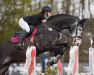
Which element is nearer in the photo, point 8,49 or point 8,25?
point 8,49

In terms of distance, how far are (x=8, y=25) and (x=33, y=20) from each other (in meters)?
9.42

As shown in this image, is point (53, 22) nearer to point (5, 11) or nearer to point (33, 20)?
point (33, 20)

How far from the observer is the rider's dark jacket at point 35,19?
514cm

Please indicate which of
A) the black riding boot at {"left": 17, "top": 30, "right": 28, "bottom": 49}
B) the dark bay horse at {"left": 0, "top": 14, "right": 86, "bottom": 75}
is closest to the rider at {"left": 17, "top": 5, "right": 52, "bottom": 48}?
the black riding boot at {"left": 17, "top": 30, "right": 28, "bottom": 49}

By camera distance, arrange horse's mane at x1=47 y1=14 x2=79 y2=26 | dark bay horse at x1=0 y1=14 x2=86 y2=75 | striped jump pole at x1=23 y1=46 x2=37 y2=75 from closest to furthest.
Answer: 1. striped jump pole at x1=23 y1=46 x2=37 y2=75
2. dark bay horse at x1=0 y1=14 x2=86 y2=75
3. horse's mane at x1=47 y1=14 x2=79 y2=26

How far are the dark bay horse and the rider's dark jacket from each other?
0.45ft

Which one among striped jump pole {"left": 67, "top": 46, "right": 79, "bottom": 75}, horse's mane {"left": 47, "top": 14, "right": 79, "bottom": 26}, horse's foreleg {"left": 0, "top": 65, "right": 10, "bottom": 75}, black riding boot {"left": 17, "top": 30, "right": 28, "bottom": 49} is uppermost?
horse's mane {"left": 47, "top": 14, "right": 79, "bottom": 26}

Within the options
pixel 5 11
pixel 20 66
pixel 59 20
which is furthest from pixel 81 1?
pixel 59 20

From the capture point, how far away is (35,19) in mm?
5137

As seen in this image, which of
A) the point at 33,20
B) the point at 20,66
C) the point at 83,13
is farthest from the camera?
the point at 83,13

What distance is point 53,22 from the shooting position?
5430 mm

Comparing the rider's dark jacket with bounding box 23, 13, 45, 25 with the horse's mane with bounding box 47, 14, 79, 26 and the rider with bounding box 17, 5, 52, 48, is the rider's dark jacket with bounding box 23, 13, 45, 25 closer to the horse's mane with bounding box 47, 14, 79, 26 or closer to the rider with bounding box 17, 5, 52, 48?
the rider with bounding box 17, 5, 52, 48

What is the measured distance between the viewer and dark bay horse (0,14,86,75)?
525cm

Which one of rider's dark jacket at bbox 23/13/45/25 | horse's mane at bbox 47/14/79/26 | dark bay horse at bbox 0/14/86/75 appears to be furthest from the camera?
horse's mane at bbox 47/14/79/26
